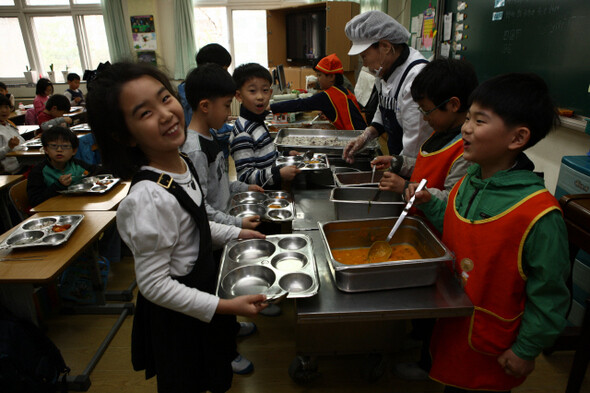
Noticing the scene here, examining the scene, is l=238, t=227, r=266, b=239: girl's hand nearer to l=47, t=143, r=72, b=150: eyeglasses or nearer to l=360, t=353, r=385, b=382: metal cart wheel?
l=360, t=353, r=385, b=382: metal cart wheel

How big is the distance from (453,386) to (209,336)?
0.85 metres

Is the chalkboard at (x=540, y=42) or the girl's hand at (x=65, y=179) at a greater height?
the chalkboard at (x=540, y=42)

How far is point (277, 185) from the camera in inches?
84.7

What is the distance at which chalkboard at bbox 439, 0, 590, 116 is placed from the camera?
182cm

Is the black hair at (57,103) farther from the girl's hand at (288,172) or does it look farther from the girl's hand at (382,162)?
the girl's hand at (382,162)

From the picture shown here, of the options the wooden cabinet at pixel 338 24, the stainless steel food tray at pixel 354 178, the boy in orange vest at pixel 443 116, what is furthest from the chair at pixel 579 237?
the wooden cabinet at pixel 338 24

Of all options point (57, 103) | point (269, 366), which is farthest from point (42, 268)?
point (57, 103)

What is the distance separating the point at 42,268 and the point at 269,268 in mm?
1087

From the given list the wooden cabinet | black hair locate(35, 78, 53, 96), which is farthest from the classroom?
black hair locate(35, 78, 53, 96)

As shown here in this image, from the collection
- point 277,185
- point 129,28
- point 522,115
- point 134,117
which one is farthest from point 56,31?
point 522,115

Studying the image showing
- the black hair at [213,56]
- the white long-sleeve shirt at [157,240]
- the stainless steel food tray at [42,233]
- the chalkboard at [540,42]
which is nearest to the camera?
the white long-sleeve shirt at [157,240]

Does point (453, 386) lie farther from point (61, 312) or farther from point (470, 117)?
point (61, 312)

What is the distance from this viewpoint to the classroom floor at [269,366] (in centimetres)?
177

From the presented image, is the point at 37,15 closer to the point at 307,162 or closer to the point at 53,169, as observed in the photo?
the point at 53,169
